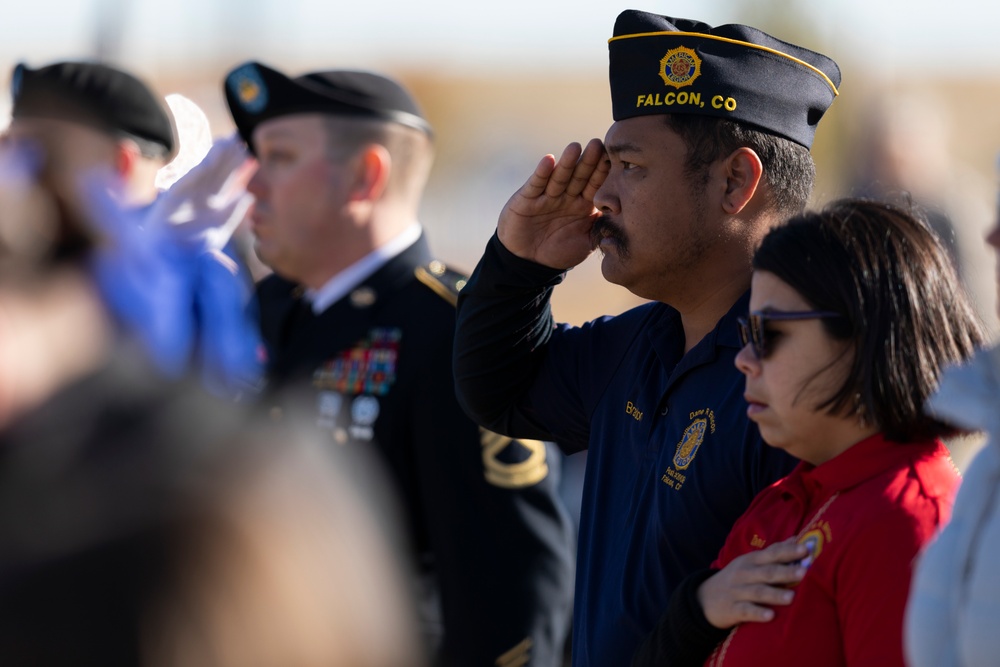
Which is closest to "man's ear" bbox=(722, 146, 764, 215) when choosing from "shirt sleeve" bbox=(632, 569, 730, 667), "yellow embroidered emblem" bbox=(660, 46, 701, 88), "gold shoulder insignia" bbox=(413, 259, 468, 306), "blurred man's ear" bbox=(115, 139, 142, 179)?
"yellow embroidered emblem" bbox=(660, 46, 701, 88)

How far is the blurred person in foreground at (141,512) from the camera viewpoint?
1.56 metres

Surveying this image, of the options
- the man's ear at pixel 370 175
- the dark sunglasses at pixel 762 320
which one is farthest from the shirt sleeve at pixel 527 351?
the man's ear at pixel 370 175

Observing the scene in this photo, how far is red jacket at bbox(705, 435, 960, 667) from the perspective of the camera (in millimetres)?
1963

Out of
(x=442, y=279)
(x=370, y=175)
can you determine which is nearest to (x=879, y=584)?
(x=442, y=279)

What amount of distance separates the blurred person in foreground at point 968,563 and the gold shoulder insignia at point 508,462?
1.92m

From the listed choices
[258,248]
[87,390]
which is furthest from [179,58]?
[87,390]

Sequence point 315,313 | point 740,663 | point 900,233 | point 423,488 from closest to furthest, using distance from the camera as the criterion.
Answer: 1. point 740,663
2. point 900,233
3. point 423,488
4. point 315,313

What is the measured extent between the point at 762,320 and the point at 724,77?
61 cm

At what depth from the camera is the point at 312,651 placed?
1489mm

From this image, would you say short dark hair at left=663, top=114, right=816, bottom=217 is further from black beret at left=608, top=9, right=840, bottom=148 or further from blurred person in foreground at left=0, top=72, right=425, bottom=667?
blurred person in foreground at left=0, top=72, right=425, bottom=667

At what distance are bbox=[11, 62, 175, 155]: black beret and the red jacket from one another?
9.71ft

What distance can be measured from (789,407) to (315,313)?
232 centimetres

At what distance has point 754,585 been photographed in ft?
6.81

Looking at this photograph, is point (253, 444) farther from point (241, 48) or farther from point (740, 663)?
point (241, 48)
